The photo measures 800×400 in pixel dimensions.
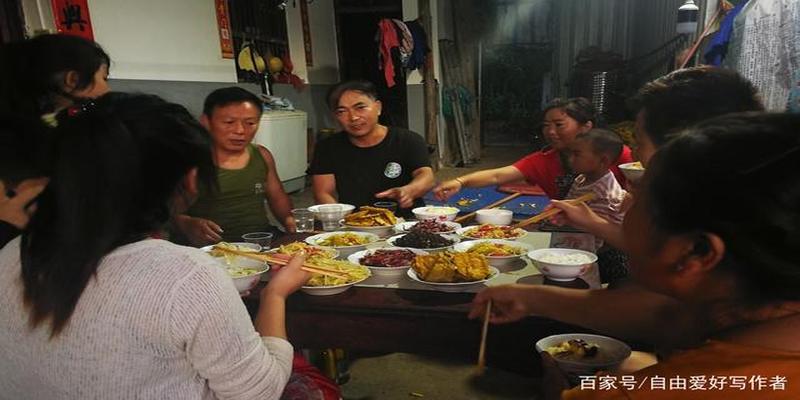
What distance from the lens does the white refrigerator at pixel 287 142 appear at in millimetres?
7508

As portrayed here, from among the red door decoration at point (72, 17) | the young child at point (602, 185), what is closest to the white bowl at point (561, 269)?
the young child at point (602, 185)

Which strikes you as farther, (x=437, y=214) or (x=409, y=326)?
(x=437, y=214)

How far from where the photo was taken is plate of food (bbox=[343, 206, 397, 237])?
2723 mm

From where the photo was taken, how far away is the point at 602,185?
2879mm

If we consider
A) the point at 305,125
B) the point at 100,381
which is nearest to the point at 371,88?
the point at 100,381

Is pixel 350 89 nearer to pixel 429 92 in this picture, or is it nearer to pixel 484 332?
pixel 484 332

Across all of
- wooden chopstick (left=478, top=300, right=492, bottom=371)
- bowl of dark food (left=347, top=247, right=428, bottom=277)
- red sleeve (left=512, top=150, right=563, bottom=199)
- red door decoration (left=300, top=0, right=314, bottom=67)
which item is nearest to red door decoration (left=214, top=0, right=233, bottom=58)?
red door decoration (left=300, top=0, right=314, bottom=67)

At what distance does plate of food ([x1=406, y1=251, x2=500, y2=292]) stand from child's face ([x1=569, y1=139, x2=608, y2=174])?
131 cm

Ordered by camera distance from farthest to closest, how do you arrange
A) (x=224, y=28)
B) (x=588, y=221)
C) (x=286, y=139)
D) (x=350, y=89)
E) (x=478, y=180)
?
(x=286, y=139) → (x=224, y=28) → (x=478, y=180) → (x=350, y=89) → (x=588, y=221)

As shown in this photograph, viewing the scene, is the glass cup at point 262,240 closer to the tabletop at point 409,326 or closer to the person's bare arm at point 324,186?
the tabletop at point 409,326

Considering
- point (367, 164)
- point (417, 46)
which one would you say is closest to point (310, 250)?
point (367, 164)

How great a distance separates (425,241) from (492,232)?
41cm

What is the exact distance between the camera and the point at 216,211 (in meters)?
3.14

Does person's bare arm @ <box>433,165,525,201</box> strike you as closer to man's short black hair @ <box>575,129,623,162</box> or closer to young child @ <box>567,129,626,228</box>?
young child @ <box>567,129,626,228</box>
